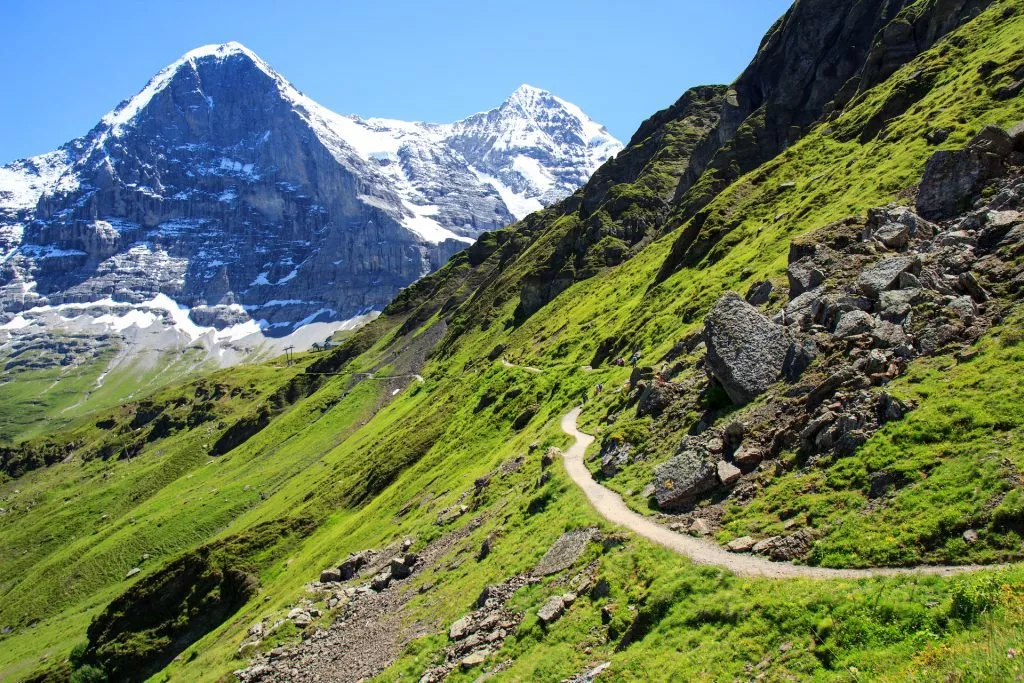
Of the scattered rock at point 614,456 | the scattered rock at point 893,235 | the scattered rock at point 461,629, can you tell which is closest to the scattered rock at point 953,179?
the scattered rock at point 893,235

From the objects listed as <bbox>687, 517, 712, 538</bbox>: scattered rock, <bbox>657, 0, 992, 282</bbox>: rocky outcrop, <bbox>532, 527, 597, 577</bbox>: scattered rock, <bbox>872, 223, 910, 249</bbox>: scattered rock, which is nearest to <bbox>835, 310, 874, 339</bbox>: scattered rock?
<bbox>872, 223, 910, 249</bbox>: scattered rock

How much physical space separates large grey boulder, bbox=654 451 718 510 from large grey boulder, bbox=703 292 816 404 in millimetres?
4930

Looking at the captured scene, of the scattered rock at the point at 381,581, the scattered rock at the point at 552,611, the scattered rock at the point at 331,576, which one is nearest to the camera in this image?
the scattered rock at the point at 552,611

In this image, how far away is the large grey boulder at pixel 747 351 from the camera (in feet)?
105

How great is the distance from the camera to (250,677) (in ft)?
136

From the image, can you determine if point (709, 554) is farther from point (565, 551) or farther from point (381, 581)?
point (381, 581)

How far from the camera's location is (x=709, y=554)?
2441 cm

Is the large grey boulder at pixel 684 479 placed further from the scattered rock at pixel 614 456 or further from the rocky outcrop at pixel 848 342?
the scattered rock at pixel 614 456

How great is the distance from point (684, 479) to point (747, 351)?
8.41m

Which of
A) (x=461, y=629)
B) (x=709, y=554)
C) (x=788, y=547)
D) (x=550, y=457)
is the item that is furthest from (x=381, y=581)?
(x=788, y=547)

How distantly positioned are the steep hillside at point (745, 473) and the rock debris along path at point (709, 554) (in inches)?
13.9

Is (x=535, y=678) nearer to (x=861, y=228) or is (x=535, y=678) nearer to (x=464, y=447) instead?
(x=861, y=228)

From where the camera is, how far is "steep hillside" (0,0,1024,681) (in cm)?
1941

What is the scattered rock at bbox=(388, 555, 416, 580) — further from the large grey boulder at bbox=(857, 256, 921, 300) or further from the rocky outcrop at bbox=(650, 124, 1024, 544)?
the large grey boulder at bbox=(857, 256, 921, 300)
